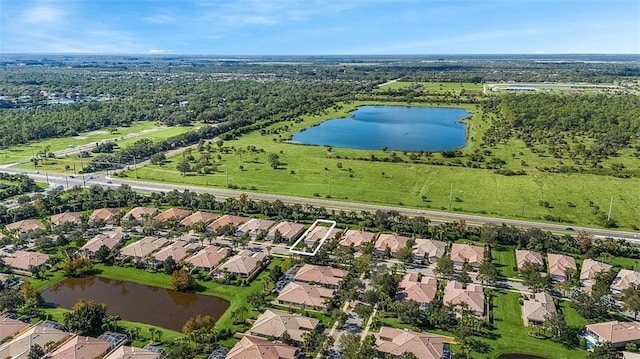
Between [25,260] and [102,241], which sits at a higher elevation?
[102,241]

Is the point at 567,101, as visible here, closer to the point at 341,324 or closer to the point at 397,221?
the point at 397,221

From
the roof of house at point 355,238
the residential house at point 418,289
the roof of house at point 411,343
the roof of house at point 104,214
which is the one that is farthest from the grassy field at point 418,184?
the roof of house at point 411,343

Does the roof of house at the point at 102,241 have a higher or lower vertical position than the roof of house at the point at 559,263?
higher

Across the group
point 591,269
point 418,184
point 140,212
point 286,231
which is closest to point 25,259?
point 140,212

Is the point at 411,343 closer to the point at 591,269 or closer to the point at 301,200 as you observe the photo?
the point at 591,269

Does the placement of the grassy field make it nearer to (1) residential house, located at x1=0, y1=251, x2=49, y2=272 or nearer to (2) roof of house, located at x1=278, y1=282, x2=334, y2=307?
(2) roof of house, located at x1=278, y1=282, x2=334, y2=307

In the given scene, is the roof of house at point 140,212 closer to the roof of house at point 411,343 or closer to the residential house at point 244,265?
the residential house at point 244,265

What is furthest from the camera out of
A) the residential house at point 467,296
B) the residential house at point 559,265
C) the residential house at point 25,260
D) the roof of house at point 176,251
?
the roof of house at point 176,251
